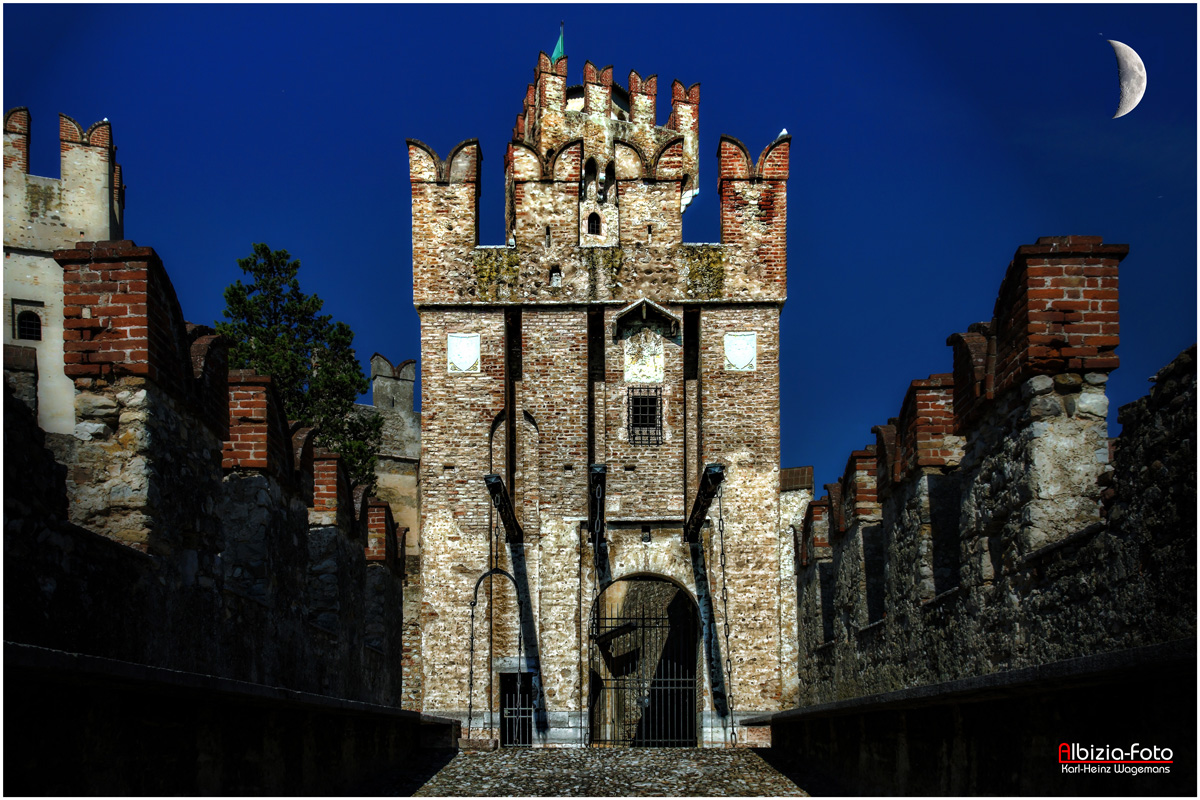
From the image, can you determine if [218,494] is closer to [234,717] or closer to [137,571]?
[137,571]

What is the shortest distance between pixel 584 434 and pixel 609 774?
7901 mm

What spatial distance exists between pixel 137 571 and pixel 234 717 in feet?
3.32

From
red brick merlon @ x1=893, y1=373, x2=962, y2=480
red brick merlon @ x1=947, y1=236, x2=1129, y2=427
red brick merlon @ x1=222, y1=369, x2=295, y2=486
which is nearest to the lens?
red brick merlon @ x1=947, y1=236, x2=1129, y2=427

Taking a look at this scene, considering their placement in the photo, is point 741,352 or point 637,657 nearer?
point 741,352

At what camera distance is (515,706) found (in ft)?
62.4

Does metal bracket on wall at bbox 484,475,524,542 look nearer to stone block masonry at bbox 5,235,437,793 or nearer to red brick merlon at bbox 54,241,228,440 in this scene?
stone block masonry at bbox 5,235,437,793

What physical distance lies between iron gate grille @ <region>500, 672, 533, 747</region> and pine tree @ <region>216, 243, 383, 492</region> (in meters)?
5.39

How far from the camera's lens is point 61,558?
18.3 ft

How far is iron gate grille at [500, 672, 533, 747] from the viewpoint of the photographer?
62.0ft

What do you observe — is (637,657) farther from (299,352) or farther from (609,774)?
(609,774)

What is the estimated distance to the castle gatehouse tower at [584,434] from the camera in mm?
18922

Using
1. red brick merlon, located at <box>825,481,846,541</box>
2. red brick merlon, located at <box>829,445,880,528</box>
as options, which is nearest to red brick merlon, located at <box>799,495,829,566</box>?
red brick merlon, located at <box>825,481,846,541</box>

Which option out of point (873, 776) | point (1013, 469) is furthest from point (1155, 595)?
point (873, 776)

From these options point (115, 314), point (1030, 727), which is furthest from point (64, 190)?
point (1030, 727)
